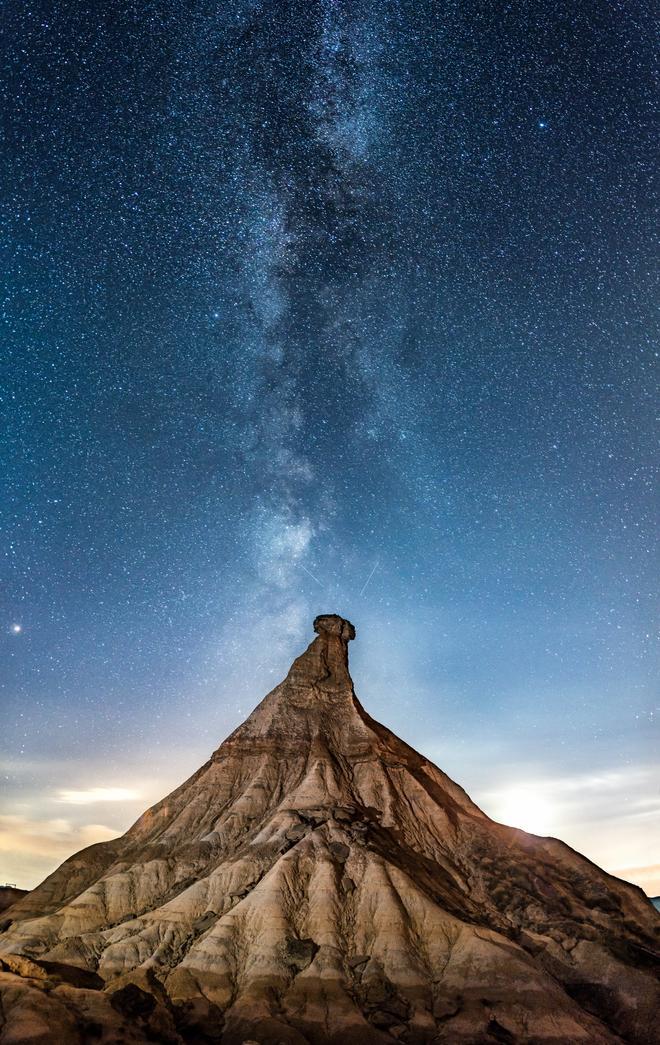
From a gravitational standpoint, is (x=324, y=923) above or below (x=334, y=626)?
below

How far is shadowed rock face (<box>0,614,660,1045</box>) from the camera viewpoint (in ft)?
173

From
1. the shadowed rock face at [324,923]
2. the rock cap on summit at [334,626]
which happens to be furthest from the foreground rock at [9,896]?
the rock cap on summit at [334,626]

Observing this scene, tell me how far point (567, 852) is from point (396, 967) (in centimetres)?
3660

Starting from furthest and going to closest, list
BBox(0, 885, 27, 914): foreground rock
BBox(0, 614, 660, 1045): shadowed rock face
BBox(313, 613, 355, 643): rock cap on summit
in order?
1. BBox(313, 613, 355, 643): rock cap on summit
2. BBox(0, 885, 27, 914): foreground rock
3. BBox(0, 614, 660, 1045): shadowed rock face

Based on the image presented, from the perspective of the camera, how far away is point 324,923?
63406 mm

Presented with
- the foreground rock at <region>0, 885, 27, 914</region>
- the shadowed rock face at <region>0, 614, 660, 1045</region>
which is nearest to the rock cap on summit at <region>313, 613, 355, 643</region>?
the shadowed rock face at <region>0, 614, 660, 1045</region>

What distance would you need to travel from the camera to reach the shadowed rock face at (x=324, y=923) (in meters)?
52.6

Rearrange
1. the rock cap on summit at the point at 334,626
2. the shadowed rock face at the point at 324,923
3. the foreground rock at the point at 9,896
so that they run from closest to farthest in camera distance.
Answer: the shadowed rock face at the point at 324,923, the foreground rock at the point at 9,896, the rock cap on summit at the point at 334,626

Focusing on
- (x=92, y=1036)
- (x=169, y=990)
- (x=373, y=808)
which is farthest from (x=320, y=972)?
(x=373, y=808)

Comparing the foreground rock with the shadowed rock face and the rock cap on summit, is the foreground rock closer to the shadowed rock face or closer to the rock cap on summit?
the shadowed rock face

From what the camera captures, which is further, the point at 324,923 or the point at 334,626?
the point at 334,626

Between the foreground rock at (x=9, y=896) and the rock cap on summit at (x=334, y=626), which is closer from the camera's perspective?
the foreground rock at (x=9, y=896)

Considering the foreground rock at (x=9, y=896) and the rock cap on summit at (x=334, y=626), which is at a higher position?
the rock cap on summit at (x=334, y=626)

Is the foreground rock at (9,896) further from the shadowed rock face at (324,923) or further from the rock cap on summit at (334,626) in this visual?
the rock cap on summit at (334,626)
